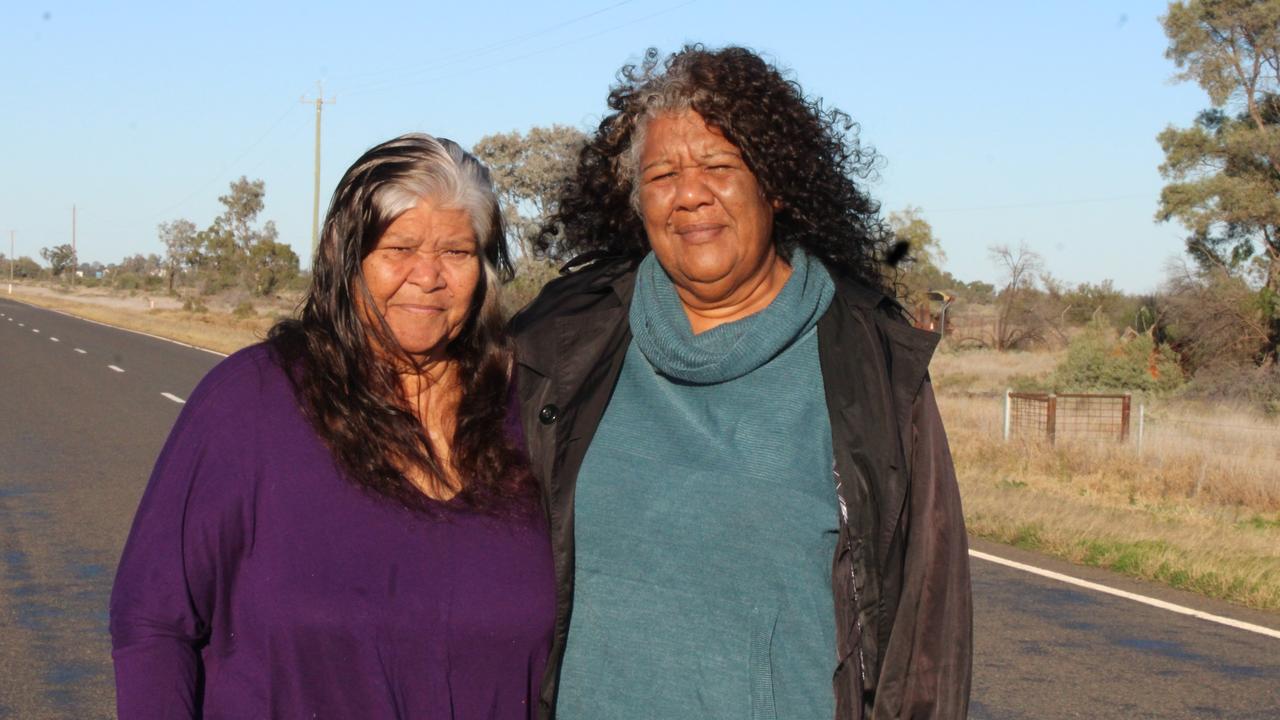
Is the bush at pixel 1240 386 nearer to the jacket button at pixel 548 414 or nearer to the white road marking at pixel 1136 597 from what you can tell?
the white road marking at pixel 1136 597

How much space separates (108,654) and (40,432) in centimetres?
895

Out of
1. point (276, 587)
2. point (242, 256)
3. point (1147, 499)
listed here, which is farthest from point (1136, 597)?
point (242, 256)

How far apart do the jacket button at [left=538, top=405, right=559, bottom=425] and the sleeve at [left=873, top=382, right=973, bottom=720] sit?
71cm

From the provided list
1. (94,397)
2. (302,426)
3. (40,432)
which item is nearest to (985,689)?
(302,426)

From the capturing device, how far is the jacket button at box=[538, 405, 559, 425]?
2.78 meters

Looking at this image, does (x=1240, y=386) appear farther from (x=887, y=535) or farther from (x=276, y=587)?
(x=276, y=587)

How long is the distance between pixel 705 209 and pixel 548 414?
0.54m

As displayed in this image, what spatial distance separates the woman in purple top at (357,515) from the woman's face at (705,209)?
0.45 meters

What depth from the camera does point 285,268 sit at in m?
73.2

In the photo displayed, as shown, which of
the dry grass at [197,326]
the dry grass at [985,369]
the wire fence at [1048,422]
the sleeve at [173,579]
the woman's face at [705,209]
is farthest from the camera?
the dry grass at [197,326]

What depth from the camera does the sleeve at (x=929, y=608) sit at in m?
2.57

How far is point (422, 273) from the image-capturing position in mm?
2553

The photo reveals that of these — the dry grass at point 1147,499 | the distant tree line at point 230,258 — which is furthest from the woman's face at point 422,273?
the distant tree line at point 230,258

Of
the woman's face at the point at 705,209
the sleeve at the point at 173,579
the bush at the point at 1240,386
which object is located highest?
the woman's face at the point at 705,209
